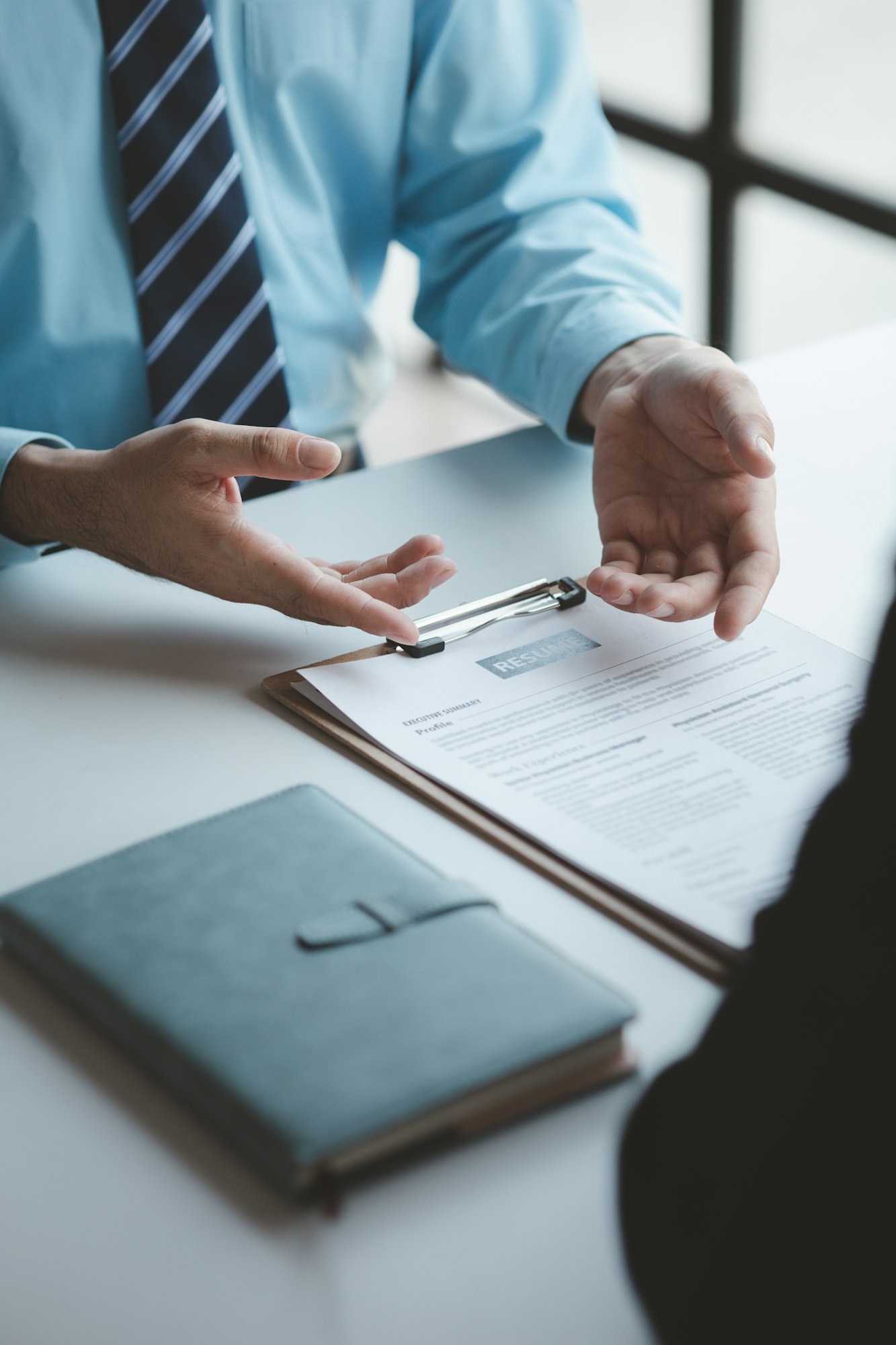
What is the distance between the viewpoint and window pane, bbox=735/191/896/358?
2660mm

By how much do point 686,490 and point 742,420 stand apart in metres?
0.09

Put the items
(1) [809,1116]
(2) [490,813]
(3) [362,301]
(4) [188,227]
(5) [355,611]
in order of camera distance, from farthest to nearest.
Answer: (3) [362,301] → (4) [188,227] → (5) [355,611] → (2) [490,813] → (1) [809,1116]

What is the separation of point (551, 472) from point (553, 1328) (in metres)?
0.77

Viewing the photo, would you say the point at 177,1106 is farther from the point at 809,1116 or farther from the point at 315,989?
the point at 809,1116

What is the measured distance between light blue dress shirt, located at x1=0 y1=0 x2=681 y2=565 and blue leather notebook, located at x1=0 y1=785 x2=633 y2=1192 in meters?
0.61

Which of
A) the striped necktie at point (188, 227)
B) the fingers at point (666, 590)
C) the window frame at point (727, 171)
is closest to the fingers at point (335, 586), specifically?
the fingers at point (666, 590)

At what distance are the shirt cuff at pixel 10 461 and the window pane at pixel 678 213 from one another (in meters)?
2.07

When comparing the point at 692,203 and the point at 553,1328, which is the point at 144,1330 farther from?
the point at 692,203

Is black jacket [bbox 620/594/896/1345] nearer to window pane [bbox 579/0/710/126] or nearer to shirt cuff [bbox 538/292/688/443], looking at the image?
shirt cuff [bbox 538/292/688/443]

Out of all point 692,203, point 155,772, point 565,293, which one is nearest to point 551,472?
point 565,293

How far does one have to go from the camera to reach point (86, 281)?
1.24m

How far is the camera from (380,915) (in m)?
0.59

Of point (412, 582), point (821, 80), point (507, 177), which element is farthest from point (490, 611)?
point (821, 80)

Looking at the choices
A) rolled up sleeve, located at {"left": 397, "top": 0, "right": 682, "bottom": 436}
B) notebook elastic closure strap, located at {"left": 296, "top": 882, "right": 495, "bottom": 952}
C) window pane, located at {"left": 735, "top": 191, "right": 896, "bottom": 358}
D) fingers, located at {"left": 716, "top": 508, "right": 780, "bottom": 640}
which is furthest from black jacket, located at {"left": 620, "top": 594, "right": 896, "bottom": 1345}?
window pane, located at {"left": 735, "top": 191, "right": 896, "bottom": 358}
